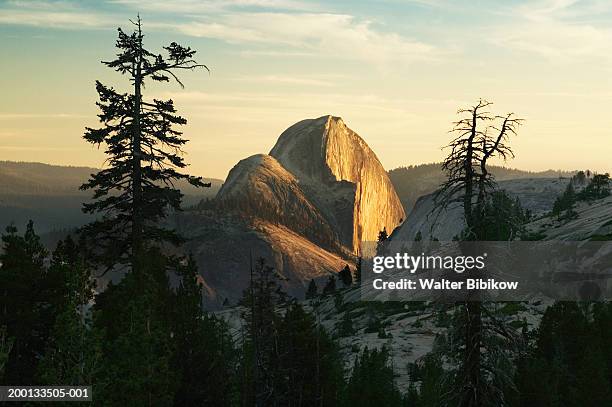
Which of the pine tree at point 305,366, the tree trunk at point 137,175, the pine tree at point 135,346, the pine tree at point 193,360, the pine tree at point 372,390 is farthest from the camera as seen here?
the pine tree at point 372,390

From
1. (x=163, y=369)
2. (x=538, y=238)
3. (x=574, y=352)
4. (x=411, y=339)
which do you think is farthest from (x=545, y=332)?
(x=538, y=238)

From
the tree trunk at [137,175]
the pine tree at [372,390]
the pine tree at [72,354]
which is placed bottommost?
the pine tree at [372,390]

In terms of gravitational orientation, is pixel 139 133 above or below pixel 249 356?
above

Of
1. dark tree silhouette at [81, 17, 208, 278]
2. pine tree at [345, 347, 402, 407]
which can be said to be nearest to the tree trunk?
dark tree silhouette at [81, 17, 208, 278]

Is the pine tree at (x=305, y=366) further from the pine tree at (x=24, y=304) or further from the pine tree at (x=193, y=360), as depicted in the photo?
the pine tree at (x=24, y=304)

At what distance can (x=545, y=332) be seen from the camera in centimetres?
5331

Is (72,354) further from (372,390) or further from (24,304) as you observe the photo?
(372,390)

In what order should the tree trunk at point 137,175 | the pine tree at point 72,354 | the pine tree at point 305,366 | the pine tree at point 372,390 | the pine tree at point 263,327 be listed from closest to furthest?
the pine tree at point 72,354, the tree trunk at point 137,175, the pine tree at point 263,327, the pine tree at point 305,366, the pine tree at point 372,390

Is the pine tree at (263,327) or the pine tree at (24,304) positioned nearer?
the pine tree at (24,304)

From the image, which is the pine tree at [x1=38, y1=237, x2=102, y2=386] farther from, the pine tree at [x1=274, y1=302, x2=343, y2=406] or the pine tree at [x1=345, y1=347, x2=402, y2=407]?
the pine tree at [x1=345, y1=347, x2=402, y2=407]

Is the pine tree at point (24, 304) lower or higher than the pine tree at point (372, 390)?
higher

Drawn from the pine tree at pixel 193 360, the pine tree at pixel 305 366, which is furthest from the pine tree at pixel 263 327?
the pine tree at pixel 193 360

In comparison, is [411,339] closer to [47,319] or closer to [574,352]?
[574,352]

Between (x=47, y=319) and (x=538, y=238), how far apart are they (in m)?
99.4
